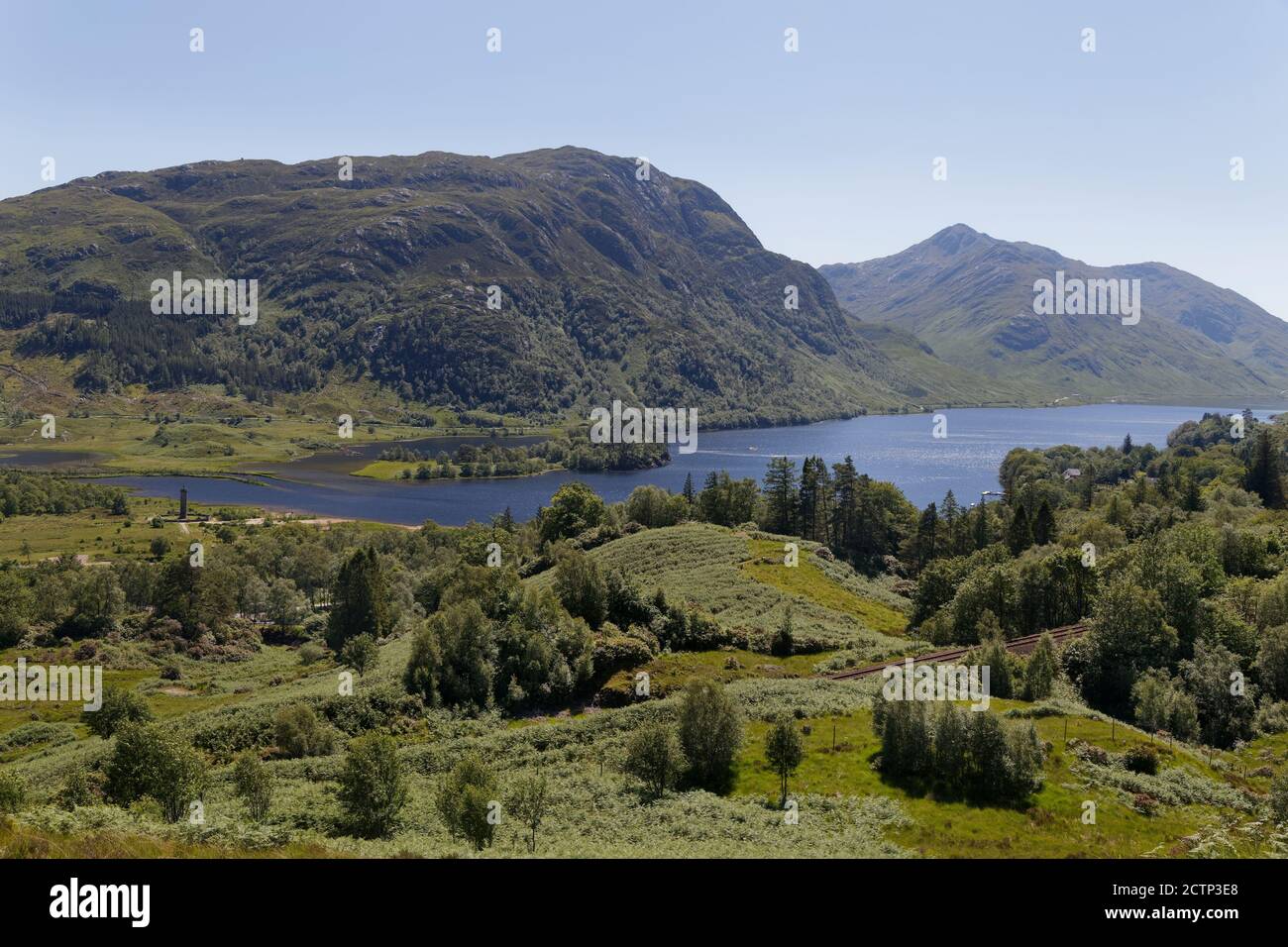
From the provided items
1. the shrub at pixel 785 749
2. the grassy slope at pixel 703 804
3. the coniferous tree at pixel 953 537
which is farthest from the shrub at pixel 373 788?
the coniferous tree at pixel 953 537

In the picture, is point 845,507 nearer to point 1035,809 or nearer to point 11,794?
point 1035,809

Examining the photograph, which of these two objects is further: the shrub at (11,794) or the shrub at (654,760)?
the shrub at (654,760)

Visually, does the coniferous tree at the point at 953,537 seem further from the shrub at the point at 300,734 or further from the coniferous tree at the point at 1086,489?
the shrub at the point at 300,734

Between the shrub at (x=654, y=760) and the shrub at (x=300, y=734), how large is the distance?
20797 mm

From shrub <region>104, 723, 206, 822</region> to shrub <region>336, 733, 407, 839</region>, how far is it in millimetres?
7713

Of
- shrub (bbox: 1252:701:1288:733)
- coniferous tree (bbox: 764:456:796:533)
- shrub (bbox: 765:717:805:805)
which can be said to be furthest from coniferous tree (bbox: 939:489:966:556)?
shrub (bbox: 765:717:805:805)

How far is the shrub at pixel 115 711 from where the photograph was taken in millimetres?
64762

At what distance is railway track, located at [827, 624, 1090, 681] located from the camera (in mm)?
64125

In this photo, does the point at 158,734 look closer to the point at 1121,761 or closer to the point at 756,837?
the point at 756,837

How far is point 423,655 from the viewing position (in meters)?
60.4

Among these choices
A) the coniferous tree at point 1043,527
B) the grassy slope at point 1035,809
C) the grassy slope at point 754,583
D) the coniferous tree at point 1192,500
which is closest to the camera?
the grassy slope at point 1035,809

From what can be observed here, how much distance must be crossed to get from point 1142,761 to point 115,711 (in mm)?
77397

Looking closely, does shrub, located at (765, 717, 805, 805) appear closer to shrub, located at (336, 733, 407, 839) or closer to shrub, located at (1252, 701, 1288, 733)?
shrub, located at (336, 733, 407, 839)

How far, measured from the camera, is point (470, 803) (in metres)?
32.9
